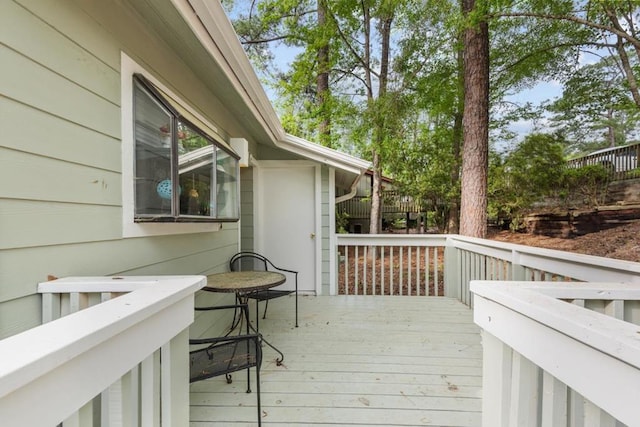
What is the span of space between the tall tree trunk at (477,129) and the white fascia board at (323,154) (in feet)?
5.08

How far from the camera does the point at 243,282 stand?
7.59ft

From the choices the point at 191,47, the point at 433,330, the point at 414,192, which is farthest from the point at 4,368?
the point at 414,192

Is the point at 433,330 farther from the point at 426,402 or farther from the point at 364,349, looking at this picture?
the point at 426,402

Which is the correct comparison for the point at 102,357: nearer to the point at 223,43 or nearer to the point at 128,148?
the point at 128,148

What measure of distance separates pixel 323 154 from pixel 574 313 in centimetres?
345

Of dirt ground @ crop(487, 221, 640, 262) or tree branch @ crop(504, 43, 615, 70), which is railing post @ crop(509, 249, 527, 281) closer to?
dirt ground @ crop(487, 221, 640, 262)

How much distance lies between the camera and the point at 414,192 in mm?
7840

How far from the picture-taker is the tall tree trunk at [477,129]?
4148 mm

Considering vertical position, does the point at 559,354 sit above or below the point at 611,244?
above

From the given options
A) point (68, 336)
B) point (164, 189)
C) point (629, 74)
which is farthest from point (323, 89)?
point (68, 336)

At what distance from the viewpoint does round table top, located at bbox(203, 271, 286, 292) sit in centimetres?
208

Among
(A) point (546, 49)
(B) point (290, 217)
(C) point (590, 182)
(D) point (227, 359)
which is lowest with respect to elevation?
(D) point (227, 359)

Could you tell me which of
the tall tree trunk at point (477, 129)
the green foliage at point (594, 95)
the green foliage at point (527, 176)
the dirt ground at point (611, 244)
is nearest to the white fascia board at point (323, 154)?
the tall tree trunk at point (477, 129)

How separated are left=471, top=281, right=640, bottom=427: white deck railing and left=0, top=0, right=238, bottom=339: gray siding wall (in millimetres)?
1691
